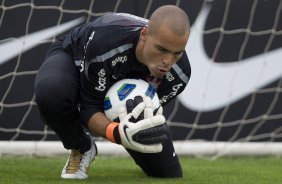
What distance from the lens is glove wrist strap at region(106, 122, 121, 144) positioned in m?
2.90

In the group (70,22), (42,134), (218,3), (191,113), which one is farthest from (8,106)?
(218,3)

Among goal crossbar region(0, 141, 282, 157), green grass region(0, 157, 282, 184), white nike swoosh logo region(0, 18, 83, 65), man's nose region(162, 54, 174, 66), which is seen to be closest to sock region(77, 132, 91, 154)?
green grass region(0, 157, 282, 184)

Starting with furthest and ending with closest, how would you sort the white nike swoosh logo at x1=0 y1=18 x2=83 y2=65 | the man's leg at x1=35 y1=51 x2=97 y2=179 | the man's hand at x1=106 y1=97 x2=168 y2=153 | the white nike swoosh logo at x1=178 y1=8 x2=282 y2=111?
the white nike swoosh logo at x1=178 y1=8 x2=282 y2=111 < the white nike swoosh logo at x1=0 y1=18 x2=83 y2=65 < the man's leg at x1=35 y1=51 x2=97 y2=179 < the man's hand at x1=106 y1=97 x2=168 y2=153

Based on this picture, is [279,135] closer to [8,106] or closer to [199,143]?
[199,143]

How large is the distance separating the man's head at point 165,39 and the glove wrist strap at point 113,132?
261 mm

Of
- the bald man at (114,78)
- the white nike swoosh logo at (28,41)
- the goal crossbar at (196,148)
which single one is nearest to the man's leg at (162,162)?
the bald man at (114,78)

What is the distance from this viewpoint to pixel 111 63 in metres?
→ 3.01

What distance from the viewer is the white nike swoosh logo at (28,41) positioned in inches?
171

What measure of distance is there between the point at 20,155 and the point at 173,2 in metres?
1.27

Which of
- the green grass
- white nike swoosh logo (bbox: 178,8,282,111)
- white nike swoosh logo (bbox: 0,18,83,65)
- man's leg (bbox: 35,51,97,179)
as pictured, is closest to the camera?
man's leg (bbox: 35,51,97,179)

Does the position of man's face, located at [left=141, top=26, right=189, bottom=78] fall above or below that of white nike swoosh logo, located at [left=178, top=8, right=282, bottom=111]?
above

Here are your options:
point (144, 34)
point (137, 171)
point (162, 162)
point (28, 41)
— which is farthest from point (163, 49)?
point (28, 41)

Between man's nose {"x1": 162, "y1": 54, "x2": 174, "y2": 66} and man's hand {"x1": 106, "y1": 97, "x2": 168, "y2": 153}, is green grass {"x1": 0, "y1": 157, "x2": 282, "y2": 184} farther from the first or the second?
man's nose {"x1": 162, "y1": 54, "x2": 174, "y2": 66}

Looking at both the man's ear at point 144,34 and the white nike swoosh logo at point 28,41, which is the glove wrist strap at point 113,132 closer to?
the man's ear at point 144,34
